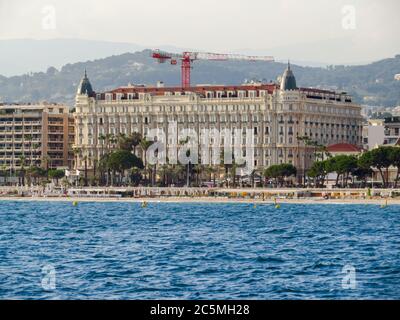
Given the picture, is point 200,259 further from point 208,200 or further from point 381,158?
point 381,158

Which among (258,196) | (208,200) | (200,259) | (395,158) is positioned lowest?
(200,259)

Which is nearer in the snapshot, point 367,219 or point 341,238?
point 341,238

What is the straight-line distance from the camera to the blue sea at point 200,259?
187ft

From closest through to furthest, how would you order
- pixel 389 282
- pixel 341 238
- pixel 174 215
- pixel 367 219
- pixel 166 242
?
1. pixel 389 282
2. pixel 166 242
3. pixel 341 238
4. pixel 367 219
5. pixel 174 215

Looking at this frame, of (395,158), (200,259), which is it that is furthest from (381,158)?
(200,259)

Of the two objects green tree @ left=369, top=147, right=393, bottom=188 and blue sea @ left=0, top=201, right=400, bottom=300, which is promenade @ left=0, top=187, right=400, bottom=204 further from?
blue sea @ left=0, top=201, right=400, bottom=300

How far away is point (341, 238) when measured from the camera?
297 feet

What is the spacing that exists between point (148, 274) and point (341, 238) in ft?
98.5

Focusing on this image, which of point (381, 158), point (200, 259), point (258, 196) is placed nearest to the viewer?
point (200, 259)

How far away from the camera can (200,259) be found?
7050cm
